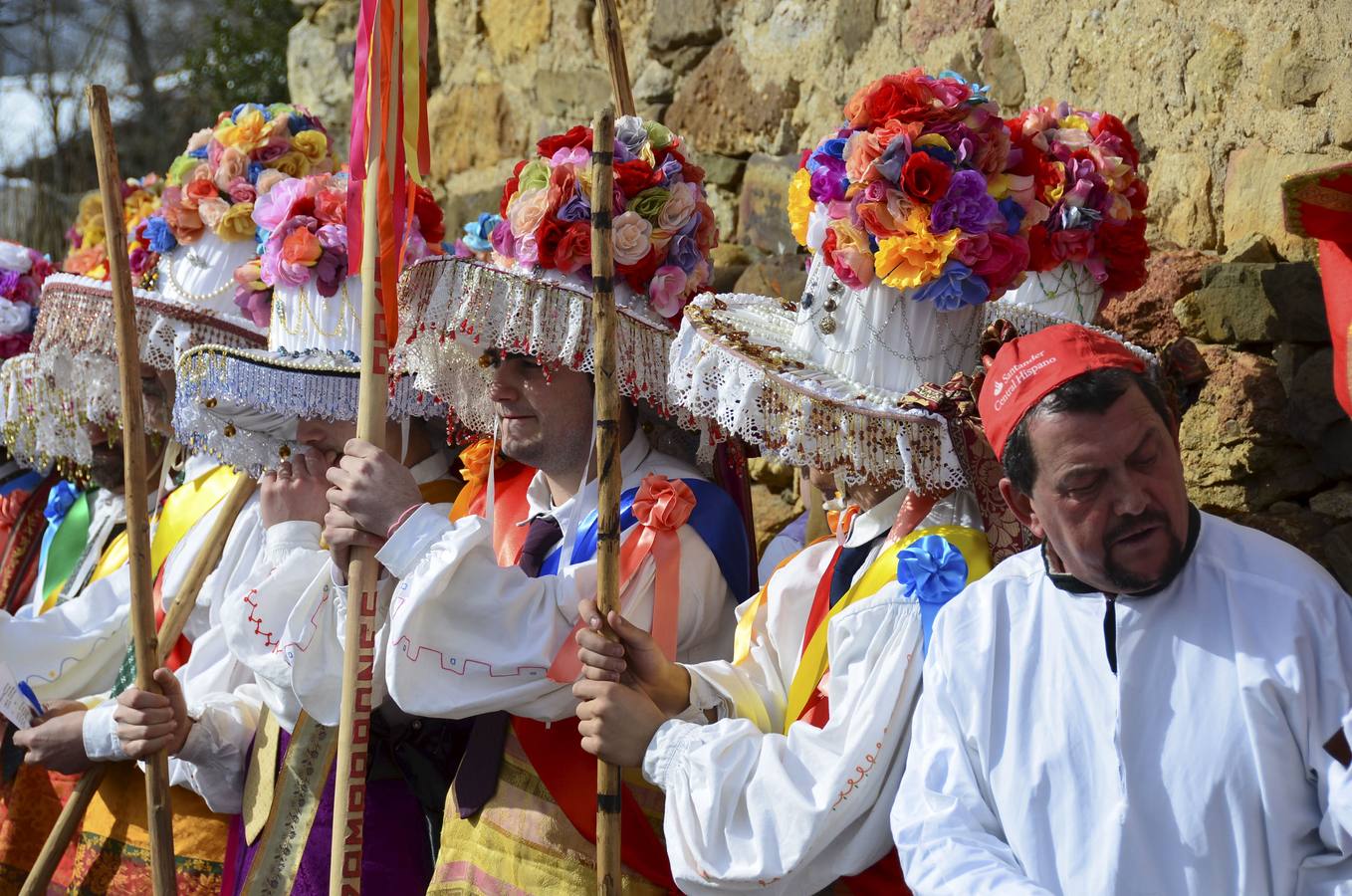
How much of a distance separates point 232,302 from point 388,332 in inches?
57.8

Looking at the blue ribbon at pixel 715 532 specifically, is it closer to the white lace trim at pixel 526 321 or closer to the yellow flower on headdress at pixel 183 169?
the white lace trim at pixel 526 321

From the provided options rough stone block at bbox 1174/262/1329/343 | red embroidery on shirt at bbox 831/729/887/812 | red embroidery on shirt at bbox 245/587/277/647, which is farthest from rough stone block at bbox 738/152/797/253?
red embroidery on shirt at bbox 831/729/887/812

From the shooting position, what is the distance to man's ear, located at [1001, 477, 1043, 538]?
2307 mm

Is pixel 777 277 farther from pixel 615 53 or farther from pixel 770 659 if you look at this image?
pixel 770 659

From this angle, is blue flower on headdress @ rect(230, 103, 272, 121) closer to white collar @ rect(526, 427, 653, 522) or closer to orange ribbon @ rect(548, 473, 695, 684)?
white collar @ rect(526, 427, 653, 522)

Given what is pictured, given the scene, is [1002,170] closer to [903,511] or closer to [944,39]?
[903,511]

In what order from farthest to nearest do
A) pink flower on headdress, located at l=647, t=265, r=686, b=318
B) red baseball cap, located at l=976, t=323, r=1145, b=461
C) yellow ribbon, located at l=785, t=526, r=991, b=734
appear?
pink flower on headdress, located at l=647, t=265, r=686, b=318
yellow ribbon, located at l=785, t=526, r=991, b=734
red baseball cap, located at l=976, t=323, r=1145, b=461

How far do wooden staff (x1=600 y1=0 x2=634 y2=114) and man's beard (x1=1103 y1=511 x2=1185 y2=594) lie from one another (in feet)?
6.36

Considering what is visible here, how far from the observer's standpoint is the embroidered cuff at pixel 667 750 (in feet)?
8.80

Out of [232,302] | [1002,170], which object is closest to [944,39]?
[1002,170]

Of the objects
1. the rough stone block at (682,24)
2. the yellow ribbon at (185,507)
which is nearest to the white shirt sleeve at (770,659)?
the yellow ribbon at (185,507)

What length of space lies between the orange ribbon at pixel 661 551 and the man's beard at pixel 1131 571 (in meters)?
1.16

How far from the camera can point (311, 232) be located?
3.85 metres

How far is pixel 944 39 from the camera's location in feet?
13.4
